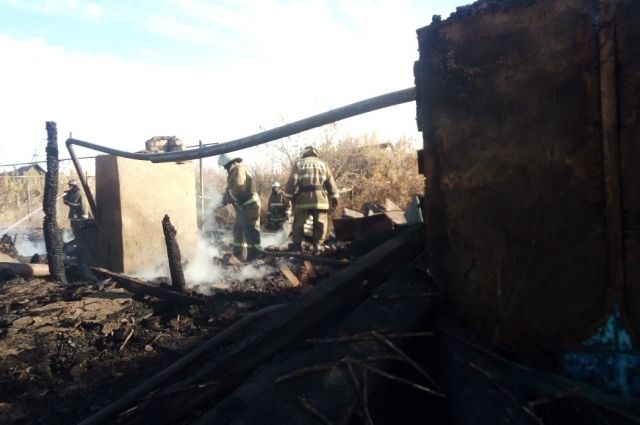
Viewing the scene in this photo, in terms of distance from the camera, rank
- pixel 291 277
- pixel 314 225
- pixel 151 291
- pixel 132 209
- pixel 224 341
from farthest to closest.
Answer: pixel 314 225
pixel 132 209
pixel 291 277
pixel 151 291
pixel 224 341

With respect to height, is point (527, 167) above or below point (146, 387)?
above

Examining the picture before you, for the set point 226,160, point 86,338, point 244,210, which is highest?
point 226,160

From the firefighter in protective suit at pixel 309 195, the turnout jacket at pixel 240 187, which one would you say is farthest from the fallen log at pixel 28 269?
the firefighter in protective suit at pixel 309 195

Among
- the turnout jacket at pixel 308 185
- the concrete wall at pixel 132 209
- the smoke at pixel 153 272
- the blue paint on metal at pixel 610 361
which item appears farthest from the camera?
the turnout jacket at pixel 308 185

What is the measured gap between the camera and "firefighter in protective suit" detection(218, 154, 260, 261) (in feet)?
24.7

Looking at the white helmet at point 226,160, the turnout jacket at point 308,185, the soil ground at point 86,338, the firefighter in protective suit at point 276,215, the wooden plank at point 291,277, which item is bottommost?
the soil ground at point 86,338

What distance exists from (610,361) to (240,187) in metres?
6.69

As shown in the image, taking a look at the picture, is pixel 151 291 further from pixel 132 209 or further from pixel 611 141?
pixel 611 141

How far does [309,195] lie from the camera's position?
738 cm

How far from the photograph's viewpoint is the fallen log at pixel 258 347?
1.82 m

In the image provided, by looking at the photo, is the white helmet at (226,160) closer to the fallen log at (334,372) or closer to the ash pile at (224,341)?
the ash pile at (224,341)

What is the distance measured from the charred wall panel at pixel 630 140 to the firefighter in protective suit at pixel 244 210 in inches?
258

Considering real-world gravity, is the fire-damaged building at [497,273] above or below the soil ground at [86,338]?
above

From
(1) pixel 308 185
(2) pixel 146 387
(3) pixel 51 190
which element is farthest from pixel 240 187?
(2) pixel 146 387
